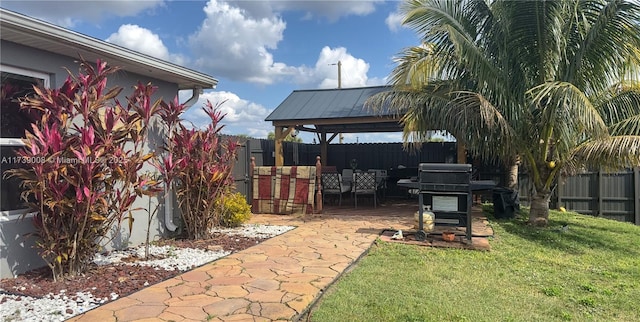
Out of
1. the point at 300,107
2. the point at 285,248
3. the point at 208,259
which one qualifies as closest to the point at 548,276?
the point at 285,248

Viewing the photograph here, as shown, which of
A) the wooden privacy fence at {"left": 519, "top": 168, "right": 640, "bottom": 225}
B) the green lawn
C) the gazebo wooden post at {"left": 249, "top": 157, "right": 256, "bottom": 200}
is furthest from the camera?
the wooden privacy fence at {"left": 519, "top": 168, "right": 640, "bottom": 225}

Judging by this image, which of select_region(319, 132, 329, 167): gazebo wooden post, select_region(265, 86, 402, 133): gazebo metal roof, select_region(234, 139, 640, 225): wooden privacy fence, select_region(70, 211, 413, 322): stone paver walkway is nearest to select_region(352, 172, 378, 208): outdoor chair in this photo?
select_region(265, 86, 402, 133): gazebo metal roof

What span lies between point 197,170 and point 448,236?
3.80 meters

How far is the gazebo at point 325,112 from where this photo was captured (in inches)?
372

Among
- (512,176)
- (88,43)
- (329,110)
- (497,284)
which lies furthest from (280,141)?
(497,284)

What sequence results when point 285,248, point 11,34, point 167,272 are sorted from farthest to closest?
point 285,248 → point 167,272 → point 11,34

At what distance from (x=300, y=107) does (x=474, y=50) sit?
16.6ft

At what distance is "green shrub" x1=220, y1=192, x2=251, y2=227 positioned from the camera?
21.8 feet

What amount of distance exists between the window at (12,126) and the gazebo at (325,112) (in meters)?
6.09

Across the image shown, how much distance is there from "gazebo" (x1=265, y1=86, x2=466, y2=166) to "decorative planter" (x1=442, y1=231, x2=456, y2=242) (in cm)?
348

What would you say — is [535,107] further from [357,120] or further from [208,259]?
[208,259]

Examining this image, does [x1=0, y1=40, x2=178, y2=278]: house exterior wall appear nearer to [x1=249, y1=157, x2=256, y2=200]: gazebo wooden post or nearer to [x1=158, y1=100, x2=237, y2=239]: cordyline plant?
[x1=158, y1=100, x2=237, y2=239]: cordyline plant

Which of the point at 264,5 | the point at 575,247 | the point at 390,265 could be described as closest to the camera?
the point at 390,265

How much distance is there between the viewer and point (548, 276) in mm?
4383
